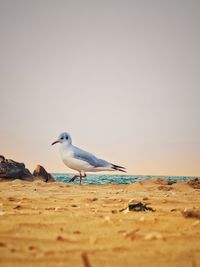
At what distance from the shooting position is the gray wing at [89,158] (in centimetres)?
1169

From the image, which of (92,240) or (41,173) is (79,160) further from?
(41,173)

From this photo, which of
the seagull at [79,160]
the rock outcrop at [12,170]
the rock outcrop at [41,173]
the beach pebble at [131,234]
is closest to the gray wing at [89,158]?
the seagull at [79,160]

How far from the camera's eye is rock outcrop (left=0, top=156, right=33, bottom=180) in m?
17.8

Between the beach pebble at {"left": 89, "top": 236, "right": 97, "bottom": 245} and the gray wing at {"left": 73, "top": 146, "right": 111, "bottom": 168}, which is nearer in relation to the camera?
the beach pebble at {"left": 89, "top": 236, "right": 97, "bottom": 245}

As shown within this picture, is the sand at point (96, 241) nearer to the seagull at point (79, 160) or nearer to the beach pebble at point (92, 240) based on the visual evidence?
the beach pebble at point (92, 240)

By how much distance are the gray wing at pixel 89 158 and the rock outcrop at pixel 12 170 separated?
7288 millimetres

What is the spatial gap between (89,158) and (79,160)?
371mm

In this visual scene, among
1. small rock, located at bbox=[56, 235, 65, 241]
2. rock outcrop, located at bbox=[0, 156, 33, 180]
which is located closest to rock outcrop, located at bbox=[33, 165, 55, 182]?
rock outcrop, located at bbox=[0, 156, 33, 180]

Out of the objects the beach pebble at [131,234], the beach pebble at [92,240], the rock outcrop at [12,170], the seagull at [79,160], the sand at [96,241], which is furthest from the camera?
the rock outcrop at [12,170]

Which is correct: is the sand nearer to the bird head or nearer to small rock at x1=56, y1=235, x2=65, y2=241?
small rock at x1=56, y1=235, x2=65, y2=241

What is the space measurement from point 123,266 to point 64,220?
153cm

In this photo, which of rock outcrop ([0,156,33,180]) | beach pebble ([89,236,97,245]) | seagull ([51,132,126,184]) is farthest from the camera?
rock outcrop ([0,156,33,180])

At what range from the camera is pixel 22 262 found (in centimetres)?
188

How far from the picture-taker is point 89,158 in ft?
38.5
